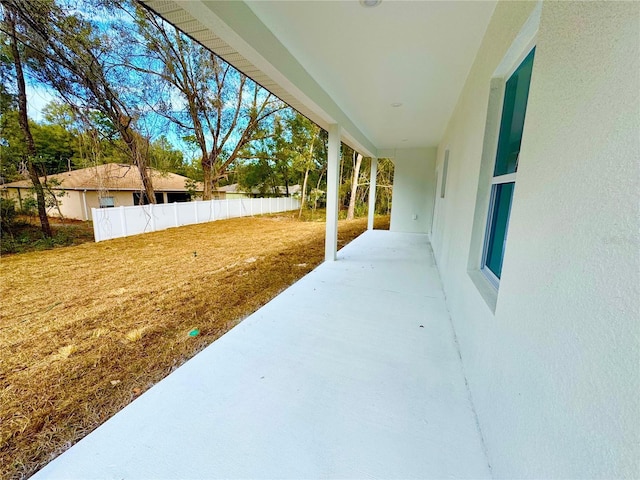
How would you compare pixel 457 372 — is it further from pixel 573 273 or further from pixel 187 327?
pixel 187 327

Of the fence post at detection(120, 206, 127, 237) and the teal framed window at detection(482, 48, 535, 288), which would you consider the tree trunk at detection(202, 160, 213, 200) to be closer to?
the fence post at detection(120, 206, 127, 237)

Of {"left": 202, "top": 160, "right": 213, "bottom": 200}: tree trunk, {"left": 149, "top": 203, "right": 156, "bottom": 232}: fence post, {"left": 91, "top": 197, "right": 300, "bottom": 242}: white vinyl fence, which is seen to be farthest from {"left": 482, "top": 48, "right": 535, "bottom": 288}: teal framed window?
{"left": 202, "top": 160, "right": 213, "bottom": 200}: tree trunk

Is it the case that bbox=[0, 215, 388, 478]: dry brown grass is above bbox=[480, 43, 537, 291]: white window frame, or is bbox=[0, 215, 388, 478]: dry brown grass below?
below

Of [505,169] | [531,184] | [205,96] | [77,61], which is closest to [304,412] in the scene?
[531,184]

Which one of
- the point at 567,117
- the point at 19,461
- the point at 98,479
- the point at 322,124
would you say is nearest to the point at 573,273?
the point at 567,117

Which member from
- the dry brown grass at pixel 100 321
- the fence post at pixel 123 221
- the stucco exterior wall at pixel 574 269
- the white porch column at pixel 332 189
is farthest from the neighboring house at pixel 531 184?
the fence post at pixel 123 221

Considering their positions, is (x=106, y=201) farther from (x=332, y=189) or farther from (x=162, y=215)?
(x=332, y=189)

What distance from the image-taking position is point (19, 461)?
1314 millimetres

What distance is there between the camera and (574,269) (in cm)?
73

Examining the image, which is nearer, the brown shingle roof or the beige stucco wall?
the brown shingle roof

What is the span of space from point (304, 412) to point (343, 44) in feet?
9.65

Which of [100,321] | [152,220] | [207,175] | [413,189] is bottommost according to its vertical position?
[100,321]

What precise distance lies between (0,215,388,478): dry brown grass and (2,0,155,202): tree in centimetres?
430

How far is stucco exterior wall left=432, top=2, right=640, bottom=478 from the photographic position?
557 millimetres
